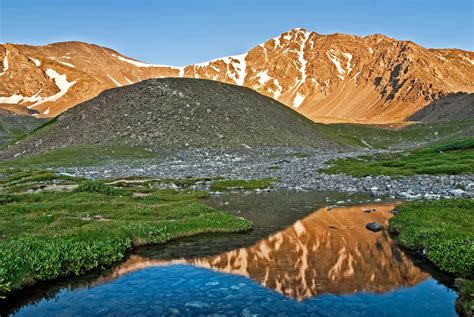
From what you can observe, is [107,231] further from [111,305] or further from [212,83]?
[212,83]

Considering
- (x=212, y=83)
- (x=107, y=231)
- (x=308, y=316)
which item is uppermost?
(x=212, y=83)

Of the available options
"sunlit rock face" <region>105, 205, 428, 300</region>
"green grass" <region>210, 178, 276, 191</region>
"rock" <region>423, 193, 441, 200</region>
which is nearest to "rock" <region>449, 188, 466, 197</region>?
"rock" <region>423, 193, 441, 200</region>

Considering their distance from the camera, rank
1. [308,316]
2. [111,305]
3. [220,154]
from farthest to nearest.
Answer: [220,154] → [111,305] → [308,316]

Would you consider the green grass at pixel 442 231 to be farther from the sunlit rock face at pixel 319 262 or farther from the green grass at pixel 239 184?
the green grass at pixel 239 184

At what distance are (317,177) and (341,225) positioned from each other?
23.4 m

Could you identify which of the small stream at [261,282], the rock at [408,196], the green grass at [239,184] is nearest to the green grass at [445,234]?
the small stream at [261,282]

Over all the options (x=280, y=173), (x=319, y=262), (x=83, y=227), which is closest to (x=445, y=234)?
(x=319, y=262)

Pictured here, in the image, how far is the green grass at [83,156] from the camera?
70.1 meters

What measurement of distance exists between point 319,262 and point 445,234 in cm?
663

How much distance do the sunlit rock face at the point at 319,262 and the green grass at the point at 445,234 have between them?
103 centimetres

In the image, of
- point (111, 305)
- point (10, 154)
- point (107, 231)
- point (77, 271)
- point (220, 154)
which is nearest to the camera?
point (111, 305)

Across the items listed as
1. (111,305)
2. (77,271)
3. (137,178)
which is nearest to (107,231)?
(77,271)

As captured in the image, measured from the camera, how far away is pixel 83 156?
7531 centimetres

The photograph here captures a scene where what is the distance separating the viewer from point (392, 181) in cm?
4356
